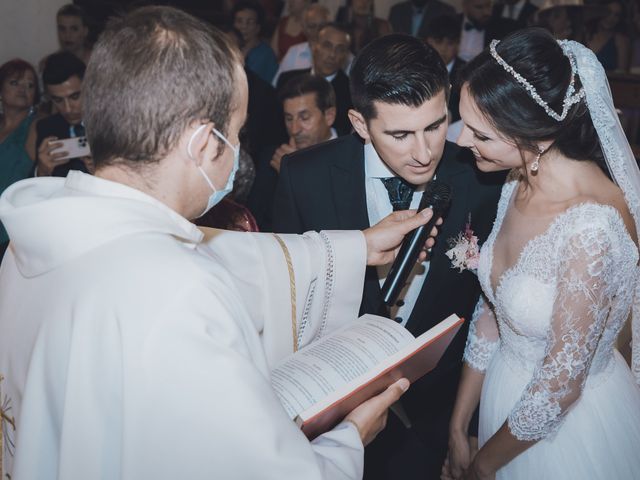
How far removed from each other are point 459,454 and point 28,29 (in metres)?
5.62

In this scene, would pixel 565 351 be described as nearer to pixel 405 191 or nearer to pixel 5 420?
pixel 405 191

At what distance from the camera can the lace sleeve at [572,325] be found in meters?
1.75

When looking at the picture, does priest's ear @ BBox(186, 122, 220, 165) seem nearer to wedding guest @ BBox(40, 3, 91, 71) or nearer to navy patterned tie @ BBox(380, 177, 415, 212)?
navy patterned tie @ BBox(380, 177, 415, 212)

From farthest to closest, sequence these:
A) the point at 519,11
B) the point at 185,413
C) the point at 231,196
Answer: the point at 519,11 → the point at 231,196 → the point at 185,413

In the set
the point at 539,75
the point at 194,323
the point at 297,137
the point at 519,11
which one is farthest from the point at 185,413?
the point at 519,11

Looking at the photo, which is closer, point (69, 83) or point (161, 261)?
point (161, 261)

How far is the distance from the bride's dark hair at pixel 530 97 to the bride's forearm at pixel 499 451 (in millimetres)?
888

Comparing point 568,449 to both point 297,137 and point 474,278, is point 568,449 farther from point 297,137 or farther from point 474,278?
point 297,137

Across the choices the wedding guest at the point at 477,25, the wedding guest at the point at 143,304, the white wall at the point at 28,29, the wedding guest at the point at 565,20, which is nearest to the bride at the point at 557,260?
the wedding guest at the point at 143,304

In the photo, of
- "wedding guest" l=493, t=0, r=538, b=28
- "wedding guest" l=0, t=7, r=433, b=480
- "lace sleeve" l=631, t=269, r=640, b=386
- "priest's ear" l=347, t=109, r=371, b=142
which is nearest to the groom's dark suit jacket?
"priest's ear" l=347, t=109, r=371, b=142

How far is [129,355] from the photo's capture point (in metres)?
1.19

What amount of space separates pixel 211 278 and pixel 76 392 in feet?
1.10

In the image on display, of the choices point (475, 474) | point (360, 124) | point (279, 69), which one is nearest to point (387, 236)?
point (360, 124)

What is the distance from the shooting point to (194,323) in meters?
1.21
